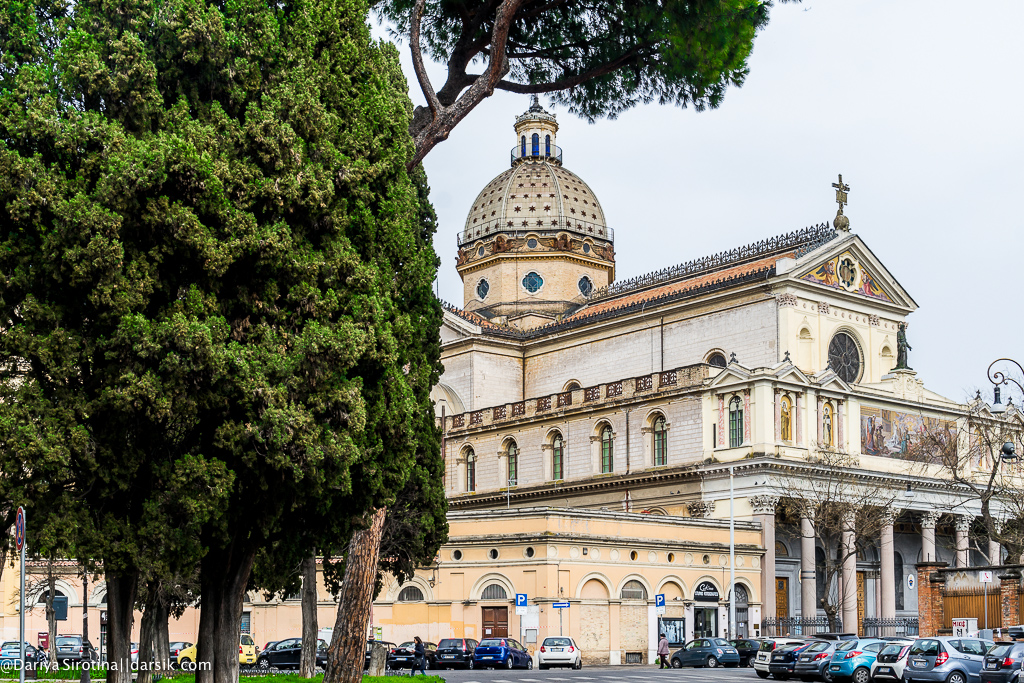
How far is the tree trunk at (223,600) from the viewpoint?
20.1 m

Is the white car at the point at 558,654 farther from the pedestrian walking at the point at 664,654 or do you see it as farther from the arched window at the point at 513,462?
the arched window at the point at 513,462

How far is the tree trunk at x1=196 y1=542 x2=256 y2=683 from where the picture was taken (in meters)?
20.1

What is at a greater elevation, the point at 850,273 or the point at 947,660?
the point at 850,273

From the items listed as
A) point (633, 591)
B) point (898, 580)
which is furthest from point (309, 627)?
point (898, 580)

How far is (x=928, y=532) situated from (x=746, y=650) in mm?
16005

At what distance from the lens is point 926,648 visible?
2988 centimetres

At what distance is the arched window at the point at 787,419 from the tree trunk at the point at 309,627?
2612cm

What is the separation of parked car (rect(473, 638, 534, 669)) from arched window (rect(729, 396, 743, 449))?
14820mm

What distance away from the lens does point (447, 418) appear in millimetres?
67812

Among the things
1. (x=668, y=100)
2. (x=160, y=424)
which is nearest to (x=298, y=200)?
(x=160, y=424)

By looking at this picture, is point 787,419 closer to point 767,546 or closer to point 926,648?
point 767,546

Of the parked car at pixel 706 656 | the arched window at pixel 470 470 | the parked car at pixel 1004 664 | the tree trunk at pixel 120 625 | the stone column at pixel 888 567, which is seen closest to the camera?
the tree trunk at pixel 120 625

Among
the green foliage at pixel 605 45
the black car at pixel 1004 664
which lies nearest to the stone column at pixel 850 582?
the black car at pixel 1004 664

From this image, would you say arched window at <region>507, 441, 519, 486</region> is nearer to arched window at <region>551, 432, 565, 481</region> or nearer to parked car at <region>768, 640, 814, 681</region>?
arched window at <region>551, 432, 565, 481</region>
